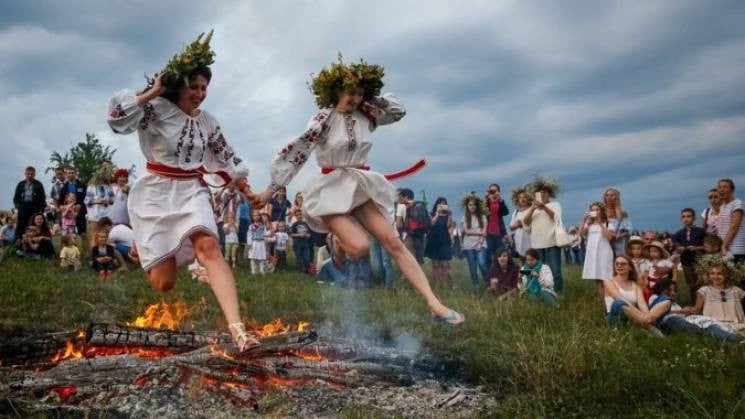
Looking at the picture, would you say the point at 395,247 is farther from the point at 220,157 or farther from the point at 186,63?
the point at 186,63

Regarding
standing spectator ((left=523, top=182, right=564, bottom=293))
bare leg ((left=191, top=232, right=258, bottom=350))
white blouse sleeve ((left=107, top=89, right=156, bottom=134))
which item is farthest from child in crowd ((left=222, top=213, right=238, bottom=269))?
white blouse sleeve ((left=107, top=89, right=156, bottom=134))

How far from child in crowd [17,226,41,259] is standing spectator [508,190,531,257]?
971cm

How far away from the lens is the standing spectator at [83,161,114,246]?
43.4 feet

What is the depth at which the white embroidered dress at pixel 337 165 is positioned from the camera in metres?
6.61

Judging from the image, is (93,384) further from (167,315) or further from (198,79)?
(167,315)

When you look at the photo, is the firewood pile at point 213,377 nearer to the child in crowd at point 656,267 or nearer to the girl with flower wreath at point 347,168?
the girl with flower wreath at point 347,168

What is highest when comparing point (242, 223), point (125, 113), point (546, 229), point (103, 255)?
point (125, 113)

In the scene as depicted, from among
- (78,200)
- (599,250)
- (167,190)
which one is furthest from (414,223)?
(167,190)

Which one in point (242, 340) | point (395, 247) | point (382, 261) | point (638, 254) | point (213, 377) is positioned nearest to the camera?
point (242, 340)

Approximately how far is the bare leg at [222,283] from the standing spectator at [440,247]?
7741mm

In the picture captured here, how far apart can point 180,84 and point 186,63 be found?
10.1 inches

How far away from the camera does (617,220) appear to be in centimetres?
1085

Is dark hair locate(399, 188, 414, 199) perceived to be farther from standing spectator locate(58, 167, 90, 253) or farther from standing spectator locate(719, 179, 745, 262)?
standing spectator locate(58, 167, 90, 253)

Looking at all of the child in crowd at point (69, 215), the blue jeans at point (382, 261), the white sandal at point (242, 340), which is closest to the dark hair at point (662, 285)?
the blue jeans at point (382, 261)
